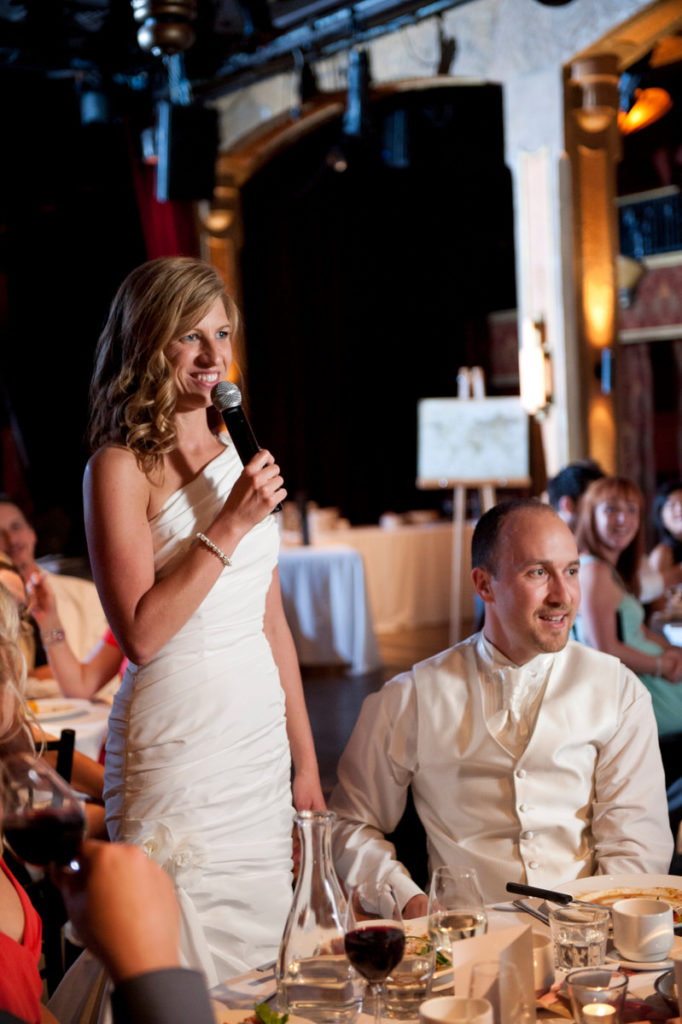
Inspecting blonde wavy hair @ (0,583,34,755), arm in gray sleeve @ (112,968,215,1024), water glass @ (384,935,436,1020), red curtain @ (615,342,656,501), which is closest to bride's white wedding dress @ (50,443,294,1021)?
blonde wavy hair @ (0,583,34,755)

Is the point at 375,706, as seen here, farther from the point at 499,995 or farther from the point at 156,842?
the point at 499,995

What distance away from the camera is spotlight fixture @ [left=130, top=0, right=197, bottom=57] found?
17.1 feet

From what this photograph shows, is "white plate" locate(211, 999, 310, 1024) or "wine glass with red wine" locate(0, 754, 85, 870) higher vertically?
"wine glass with red wine" locate(0, 754, 85, 870)

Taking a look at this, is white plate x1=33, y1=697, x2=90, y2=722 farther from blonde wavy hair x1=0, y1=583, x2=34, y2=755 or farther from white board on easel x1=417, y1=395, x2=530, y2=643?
white board on easel x1=417, y1=395, x2=530, y2=643

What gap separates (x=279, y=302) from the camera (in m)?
13.1

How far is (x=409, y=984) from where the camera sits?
1.33m

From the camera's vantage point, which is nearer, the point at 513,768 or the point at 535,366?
the point at 513,768

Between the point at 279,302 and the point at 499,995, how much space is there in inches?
483

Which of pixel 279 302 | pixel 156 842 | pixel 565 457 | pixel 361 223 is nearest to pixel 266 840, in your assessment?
pixel 156 842

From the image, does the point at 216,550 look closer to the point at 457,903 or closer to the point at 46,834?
Result: the point at 457,903

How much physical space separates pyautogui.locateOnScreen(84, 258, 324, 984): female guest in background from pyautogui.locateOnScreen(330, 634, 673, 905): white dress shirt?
0.68ft

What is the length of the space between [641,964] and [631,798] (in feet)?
2.26

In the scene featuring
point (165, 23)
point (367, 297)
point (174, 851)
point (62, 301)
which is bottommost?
point (174, 851)

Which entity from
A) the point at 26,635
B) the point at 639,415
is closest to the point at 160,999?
the point at 26,635
